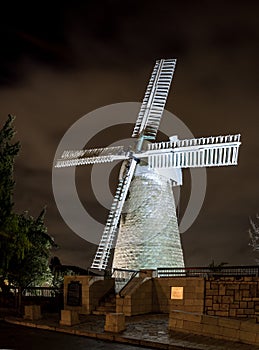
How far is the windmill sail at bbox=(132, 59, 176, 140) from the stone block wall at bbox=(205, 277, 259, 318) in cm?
1431


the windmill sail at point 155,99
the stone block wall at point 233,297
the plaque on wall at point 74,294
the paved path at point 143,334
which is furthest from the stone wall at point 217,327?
the windmill sail at point 155,99

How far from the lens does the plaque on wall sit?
20969 mm

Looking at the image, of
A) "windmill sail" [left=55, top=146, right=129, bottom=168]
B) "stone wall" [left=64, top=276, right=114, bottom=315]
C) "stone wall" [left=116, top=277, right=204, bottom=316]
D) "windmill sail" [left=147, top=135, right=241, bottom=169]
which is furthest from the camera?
"windmill sail" [left=55, top=146, right=129, bottom=168]

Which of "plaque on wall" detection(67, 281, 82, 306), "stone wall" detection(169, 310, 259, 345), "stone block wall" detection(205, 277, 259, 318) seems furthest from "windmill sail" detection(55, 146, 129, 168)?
"stone wall" detection(169, 310, 259, 345)

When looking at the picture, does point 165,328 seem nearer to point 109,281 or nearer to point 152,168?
point 109,281

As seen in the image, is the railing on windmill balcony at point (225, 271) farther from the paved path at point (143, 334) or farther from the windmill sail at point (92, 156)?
the windmill sail at point (92, 156)

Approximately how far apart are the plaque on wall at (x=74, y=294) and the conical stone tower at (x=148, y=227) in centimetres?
617

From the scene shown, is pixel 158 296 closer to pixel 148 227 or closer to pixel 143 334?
pixel 148 227

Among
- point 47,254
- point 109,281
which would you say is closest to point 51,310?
point 109,281

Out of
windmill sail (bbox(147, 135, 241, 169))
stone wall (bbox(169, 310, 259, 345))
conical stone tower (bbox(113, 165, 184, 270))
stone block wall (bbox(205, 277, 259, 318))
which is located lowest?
stone wall (bbox(169, 310, 259, 345))

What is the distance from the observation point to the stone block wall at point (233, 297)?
15641 mm

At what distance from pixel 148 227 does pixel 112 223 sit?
7.33ft

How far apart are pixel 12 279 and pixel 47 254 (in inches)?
110

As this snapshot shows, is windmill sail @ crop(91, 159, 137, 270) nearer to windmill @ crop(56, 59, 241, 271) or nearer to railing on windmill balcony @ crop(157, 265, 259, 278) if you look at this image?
windmill @ crop(56, 59, 241, 271)
